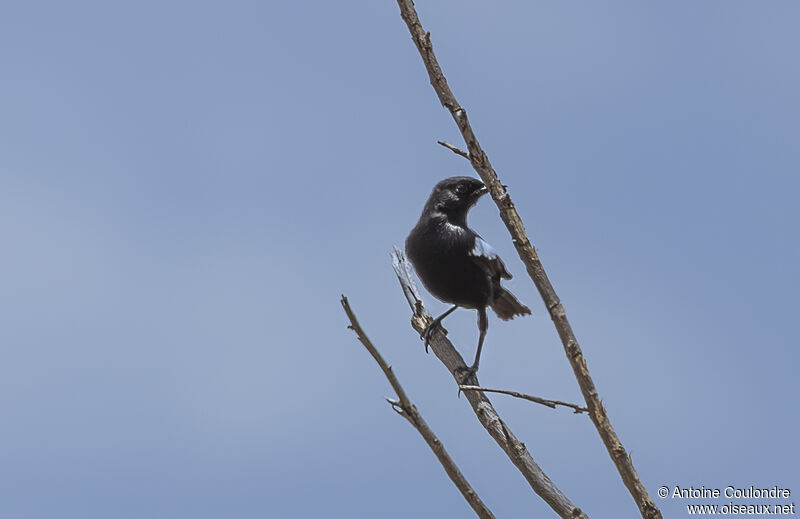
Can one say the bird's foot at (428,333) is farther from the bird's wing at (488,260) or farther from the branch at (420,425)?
the branch at (420,425)

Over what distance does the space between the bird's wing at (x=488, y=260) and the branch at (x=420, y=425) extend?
9.10ft

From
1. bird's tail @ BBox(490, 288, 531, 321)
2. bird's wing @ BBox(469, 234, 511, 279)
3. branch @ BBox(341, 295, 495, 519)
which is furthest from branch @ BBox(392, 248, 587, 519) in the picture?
branch @ BBox(341, 295, 495, 519)

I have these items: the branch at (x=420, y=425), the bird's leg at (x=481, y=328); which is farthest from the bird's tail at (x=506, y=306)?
the branch at (x=420, y=425)

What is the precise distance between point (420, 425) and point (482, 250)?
9.66ft

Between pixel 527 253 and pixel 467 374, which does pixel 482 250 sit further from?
pixel 527 253

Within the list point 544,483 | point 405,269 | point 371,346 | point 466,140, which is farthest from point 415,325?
point 371,346

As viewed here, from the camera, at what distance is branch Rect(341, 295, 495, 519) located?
300cm

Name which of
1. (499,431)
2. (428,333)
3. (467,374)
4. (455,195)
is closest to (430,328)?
(428,333)

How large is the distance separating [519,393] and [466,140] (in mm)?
1150

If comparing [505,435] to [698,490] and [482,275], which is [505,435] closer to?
[698,490]

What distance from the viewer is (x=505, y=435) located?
15.4 feet

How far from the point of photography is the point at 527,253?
155 inches

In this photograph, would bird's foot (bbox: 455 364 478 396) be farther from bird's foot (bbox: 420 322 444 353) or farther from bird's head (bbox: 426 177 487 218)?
bird's head (bbox: 426 177 487 218)

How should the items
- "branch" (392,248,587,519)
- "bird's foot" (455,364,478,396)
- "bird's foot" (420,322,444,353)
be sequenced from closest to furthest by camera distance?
"branch" (392,248,587,519), "bird's foot" (455,364,478,396), "bird's foot" (420,322,444,353)
